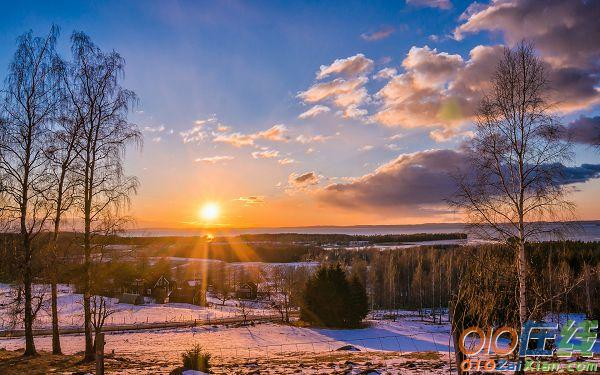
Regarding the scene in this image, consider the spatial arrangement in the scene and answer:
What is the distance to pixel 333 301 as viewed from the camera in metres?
55.0

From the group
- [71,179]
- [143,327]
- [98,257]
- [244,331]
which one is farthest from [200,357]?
[143,327]

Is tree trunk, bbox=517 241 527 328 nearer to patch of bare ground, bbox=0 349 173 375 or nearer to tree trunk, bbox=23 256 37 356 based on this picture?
patch of bare ground, bbox=0 349 173 375

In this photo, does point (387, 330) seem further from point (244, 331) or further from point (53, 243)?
point (53, 243)

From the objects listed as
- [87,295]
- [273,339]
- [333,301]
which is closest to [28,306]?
[87,295]

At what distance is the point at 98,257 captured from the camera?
18109 mm

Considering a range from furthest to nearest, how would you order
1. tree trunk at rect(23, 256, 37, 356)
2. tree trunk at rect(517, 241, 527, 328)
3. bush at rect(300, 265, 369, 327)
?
bush at rect(300, 265, 369, 327)
tree trunk at rect(23, 256, 37, 356)
tree trunk at rect(517, 241, 527, 328)

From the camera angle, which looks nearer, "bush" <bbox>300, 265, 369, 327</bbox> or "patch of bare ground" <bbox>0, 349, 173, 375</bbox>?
"patch of bare ground" <bbox>0, 349, 173, 375</bbox>

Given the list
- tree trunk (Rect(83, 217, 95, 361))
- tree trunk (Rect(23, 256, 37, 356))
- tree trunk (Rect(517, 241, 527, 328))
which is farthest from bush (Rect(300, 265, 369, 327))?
tree trunk (Rect(517, 241, 527, 328))

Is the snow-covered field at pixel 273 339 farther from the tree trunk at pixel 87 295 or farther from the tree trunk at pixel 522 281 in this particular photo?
the tree trunk at pixel 522 281

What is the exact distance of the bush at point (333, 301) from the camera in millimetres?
54844

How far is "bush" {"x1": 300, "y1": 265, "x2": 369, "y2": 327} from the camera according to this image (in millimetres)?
54844

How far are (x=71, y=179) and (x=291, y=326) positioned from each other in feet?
134

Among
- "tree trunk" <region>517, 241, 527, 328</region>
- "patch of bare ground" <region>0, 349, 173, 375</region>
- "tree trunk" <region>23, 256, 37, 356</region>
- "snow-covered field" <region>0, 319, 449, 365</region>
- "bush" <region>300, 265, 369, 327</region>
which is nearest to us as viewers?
"tree trunk" <region>517, 241, 527, 328</region>

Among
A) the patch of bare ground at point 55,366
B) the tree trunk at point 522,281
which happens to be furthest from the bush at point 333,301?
the tree trunk at point 522,281
